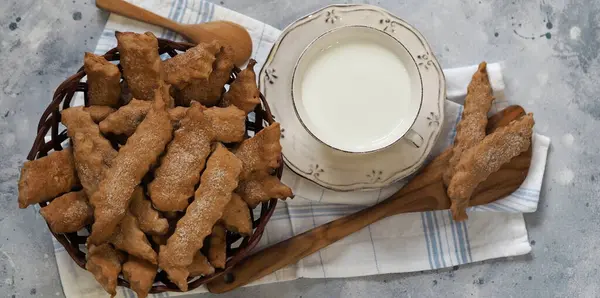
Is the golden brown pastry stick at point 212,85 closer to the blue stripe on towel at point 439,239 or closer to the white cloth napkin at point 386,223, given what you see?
the white cloth napkin at point 386,223

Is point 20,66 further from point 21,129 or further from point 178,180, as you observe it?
point 178,180

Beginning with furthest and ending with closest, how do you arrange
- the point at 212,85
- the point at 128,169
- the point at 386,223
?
the point at 386,223 < the point at 212,85 < the point at 128,169

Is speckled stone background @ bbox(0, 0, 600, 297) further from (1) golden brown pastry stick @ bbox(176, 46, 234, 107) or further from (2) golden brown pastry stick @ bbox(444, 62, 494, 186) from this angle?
(1) golden brown pastry stick @ bbox(176, 46, 234, 107)

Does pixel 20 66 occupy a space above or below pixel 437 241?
below

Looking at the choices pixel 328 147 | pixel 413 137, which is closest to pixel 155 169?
pixel 328 147

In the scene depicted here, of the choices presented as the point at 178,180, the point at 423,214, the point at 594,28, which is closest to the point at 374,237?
the point at 423,214

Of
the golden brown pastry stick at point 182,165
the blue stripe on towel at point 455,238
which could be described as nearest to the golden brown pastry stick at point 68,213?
the golden brown pastry stick at point 182,165

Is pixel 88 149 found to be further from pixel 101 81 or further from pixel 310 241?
pixel 310 241
